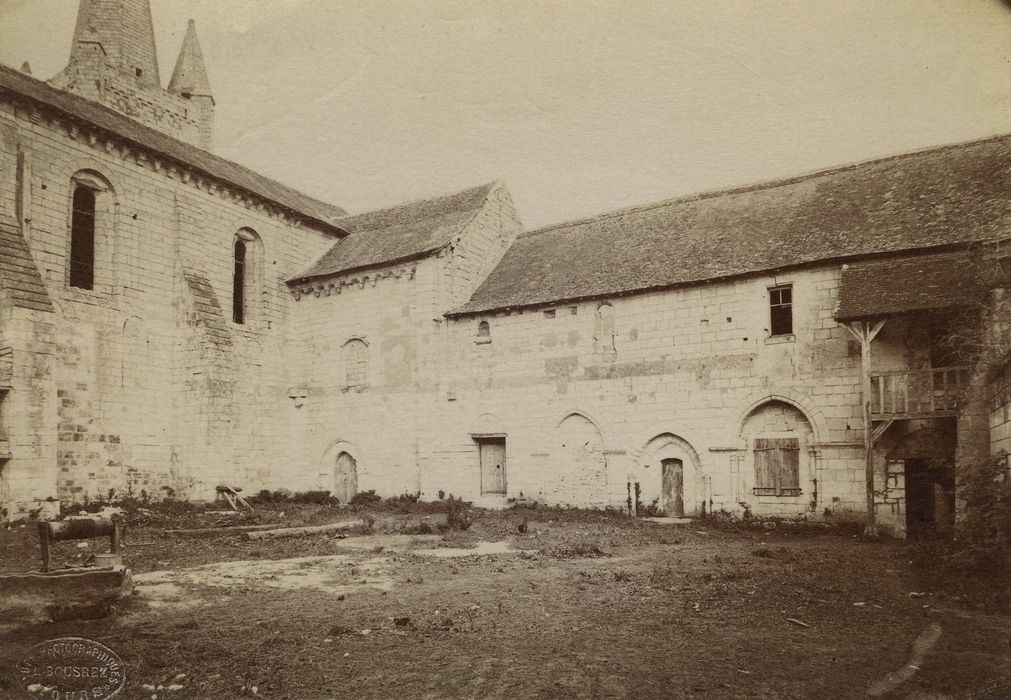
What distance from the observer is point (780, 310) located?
55.7 feet

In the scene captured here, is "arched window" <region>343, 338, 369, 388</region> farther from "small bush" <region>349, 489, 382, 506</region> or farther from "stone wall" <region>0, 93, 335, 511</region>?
"small bush" <region>349, 489, 382, 506</region>

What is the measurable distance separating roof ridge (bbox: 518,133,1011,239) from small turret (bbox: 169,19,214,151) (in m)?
18.1

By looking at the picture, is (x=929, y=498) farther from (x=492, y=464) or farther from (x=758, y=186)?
(x=492, y=464)

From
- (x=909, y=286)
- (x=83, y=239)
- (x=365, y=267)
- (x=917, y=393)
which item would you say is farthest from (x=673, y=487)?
(x=83, y=239)

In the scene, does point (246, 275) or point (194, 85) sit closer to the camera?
point (246, 275)

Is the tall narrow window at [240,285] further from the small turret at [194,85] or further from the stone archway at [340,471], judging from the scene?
the small turret at [194,85]

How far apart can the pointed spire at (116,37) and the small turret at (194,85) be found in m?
2.74

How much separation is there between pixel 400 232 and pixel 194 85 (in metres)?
16.1

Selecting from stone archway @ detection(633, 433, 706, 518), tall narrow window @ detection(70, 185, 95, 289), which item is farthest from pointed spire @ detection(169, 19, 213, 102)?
stone archway @ detection(633, 433, 706, 518)

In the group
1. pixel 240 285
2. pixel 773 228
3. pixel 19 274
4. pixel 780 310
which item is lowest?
pixel 780 310

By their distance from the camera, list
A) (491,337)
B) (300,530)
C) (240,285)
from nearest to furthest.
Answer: (300,530), (491,337), (240,285)

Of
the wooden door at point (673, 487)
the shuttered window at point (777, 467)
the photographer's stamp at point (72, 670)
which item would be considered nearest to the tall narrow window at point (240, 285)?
the wooden door at point (673, 487)

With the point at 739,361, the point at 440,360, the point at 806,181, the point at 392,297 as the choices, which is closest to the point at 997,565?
the point at 739,361

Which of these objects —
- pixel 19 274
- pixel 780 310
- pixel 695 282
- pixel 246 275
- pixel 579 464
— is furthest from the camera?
pixel 246 275
